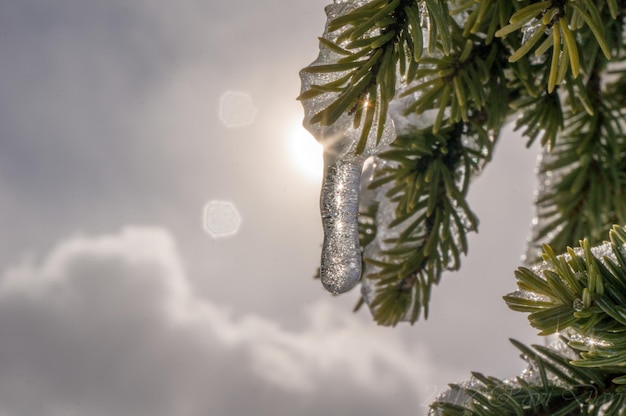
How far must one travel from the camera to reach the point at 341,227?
2.73 feet

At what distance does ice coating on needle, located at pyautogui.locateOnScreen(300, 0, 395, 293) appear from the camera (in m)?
0.82

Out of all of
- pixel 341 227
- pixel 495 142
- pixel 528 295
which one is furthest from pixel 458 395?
pixel 495 142

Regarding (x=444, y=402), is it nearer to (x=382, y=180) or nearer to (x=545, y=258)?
(x=545, y=258)

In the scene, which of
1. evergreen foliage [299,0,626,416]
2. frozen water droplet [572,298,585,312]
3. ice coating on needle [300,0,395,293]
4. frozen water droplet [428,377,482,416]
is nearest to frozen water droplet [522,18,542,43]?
evergreen foliage [299,0,626,416]

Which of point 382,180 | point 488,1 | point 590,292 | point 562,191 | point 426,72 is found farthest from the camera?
point 562,191

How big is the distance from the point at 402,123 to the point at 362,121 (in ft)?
1.56

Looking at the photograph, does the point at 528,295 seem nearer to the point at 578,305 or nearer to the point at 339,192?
the point at 578,305

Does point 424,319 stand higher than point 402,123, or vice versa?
point 402,123

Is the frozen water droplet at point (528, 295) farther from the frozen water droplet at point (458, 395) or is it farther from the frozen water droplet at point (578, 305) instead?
the frozen water droplet at point (458, 395)

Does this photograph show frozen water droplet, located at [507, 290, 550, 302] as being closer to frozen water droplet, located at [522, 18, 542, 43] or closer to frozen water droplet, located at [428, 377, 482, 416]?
frozen water droplet, located at [428, 377, 482, 416]

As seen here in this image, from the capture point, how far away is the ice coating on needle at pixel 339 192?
0.82 m

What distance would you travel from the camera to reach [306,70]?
31.9 inches

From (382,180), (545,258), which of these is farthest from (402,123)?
(545,258)

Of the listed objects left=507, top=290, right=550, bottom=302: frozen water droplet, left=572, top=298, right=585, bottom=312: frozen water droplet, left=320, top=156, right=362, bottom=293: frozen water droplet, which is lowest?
left=572, top=298, right=585, bottom=312: frozen water droplet
